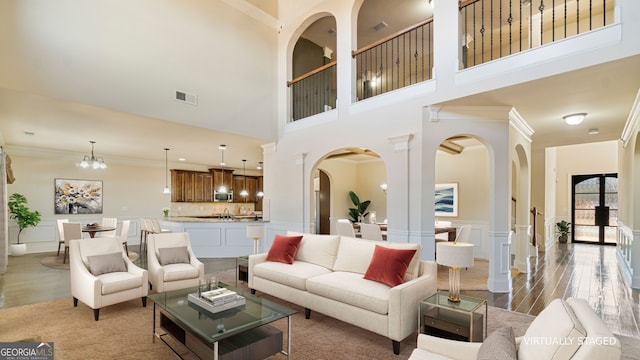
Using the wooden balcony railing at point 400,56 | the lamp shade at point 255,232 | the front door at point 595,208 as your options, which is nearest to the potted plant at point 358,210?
the wooden balcony railing at point 400,56

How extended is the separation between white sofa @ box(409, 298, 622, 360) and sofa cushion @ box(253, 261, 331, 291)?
2.15m

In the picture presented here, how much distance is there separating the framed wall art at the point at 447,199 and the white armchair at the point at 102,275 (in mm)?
6878

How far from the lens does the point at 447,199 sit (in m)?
8.16

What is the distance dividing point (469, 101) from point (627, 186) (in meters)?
4.44

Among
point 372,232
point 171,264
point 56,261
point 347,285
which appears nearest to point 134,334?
point 171,264

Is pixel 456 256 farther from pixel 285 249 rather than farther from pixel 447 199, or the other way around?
pixel 447 199

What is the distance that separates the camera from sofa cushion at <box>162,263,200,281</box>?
434 cm

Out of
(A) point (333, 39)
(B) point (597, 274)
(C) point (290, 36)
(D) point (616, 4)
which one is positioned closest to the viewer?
(D) point (616, 4)

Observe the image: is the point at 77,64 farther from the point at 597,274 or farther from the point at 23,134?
the point at 597,274

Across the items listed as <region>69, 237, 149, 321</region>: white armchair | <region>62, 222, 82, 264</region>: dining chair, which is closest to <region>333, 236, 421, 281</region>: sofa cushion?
<region>69, 237, 149, 321</region>: white armchair

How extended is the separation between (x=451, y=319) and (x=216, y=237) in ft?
19.4

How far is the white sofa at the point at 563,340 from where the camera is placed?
1.17 m

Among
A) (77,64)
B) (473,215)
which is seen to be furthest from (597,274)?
(77,64)

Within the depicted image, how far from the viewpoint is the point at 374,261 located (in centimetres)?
352
